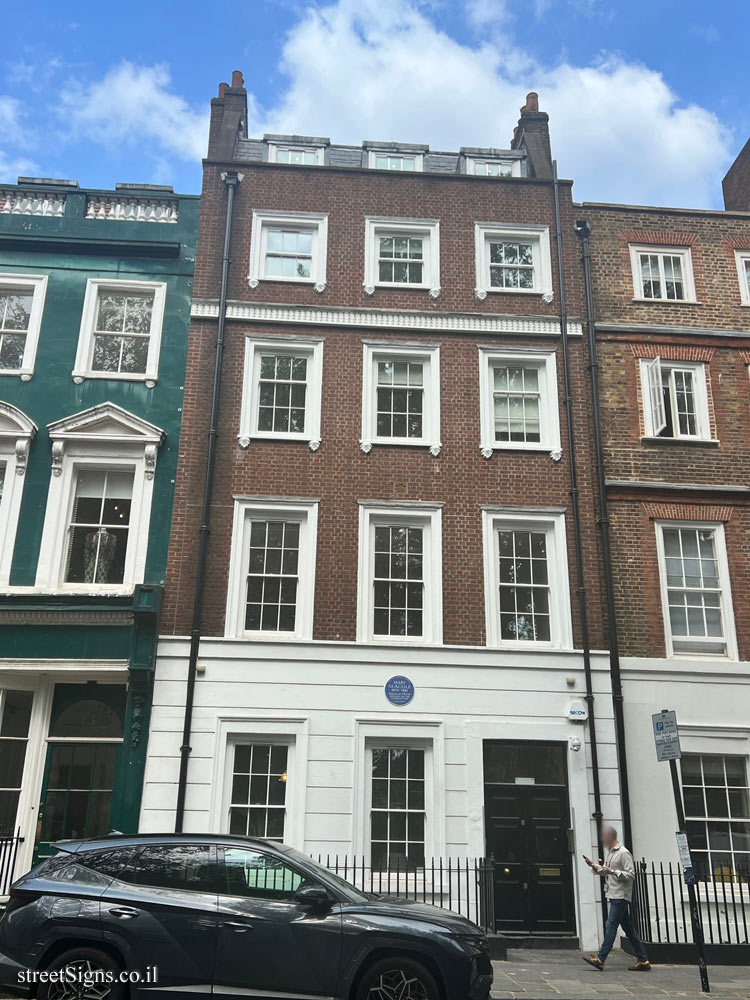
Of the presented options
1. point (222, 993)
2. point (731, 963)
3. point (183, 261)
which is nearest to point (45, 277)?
point (183, 261)

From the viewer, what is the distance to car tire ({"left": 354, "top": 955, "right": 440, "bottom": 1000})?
7344 millimetres

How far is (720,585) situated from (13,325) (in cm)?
1406

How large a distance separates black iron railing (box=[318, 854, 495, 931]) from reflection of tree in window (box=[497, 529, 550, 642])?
12.7 ft

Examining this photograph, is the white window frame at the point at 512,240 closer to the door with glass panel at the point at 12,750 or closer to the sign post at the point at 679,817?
the sign post at the point at 679,817

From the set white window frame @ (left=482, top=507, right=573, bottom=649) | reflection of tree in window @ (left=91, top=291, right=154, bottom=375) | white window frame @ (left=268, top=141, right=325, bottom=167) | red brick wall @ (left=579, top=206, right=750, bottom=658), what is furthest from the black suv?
white window frame @ (left=268, top=141, right=325, bottom=167)

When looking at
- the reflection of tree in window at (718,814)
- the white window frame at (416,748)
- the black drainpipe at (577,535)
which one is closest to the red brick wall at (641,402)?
the black drainpipe at (577,535)

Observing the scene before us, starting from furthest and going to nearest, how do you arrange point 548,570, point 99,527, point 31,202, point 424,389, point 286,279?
point 31,202 → point 286,279 → point 424,389 → point 548,570 → point 99,527

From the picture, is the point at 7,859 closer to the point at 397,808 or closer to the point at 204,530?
the point at 204,530

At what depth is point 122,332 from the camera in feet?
52.7

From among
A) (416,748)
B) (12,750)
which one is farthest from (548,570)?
(12,750)

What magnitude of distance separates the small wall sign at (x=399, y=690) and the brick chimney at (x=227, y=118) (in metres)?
11.0

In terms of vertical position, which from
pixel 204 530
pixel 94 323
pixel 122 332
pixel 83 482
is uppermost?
pixel 94 323

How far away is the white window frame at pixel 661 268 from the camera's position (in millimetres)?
17000

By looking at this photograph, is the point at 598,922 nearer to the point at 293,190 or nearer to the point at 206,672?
the point at 206,672
